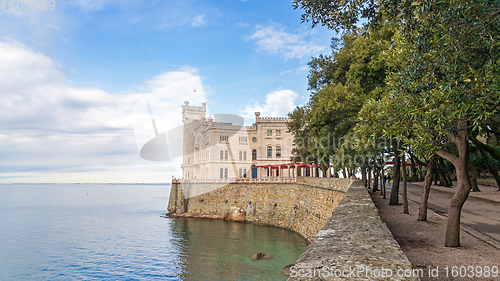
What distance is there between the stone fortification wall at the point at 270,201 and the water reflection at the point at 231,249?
1.81m

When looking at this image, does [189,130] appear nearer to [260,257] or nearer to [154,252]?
[154,252]

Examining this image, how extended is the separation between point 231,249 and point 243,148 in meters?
30.7

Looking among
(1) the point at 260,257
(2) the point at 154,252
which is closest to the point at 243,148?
(2) the point at 154,252

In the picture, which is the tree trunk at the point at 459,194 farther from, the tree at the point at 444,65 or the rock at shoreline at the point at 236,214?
the rock at shoreline at the point at 236,214

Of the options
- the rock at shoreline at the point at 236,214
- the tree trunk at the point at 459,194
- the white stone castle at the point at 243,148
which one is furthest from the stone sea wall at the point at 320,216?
the white stone castle at the point at 243,148

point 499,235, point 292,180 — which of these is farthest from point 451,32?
point 292,180

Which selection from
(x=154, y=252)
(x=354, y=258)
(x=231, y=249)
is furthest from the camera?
(x=154, y=252)

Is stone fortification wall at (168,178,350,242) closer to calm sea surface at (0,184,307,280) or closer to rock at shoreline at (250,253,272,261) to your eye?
calm sea surface at (0,184,307,280)

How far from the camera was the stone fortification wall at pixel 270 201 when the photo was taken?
25.1m

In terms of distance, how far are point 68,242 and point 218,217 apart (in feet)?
58.9

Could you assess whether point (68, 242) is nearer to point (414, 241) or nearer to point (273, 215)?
point (273, 215)

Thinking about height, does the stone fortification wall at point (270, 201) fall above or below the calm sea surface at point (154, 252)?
above

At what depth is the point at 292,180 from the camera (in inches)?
1462

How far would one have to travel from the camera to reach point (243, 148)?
54938 millimetres
